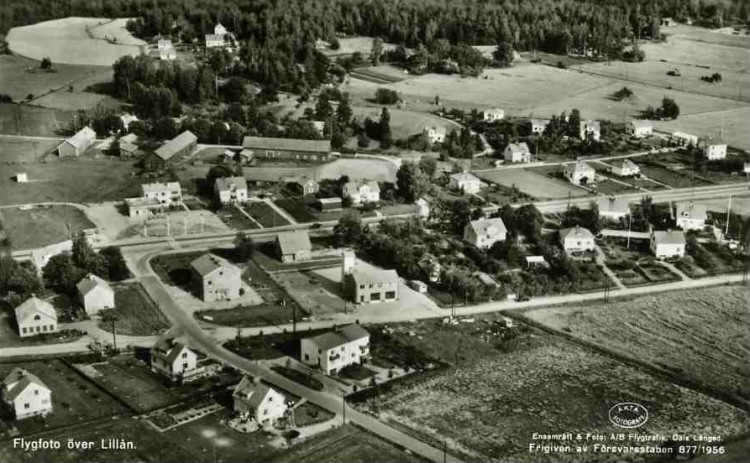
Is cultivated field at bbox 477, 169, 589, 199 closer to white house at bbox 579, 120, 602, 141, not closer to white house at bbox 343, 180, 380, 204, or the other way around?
white house at bbox 343, 180, 380, 204

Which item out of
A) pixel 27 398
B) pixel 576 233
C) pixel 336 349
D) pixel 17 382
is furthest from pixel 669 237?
pixel 17 382

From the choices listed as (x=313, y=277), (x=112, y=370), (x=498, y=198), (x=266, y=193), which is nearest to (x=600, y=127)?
(x=498, y=198)

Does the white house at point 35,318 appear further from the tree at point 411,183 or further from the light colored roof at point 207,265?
the tree at point 411,183

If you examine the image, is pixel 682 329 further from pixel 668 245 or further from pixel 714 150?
pixel 714 150

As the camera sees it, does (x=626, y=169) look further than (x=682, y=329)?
Yes

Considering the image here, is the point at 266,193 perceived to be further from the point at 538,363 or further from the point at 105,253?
the point at 538,363

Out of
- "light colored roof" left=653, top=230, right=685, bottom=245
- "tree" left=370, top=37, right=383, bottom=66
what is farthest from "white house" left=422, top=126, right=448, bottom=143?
"tree" left=370, top=37, right=383, bottom=66

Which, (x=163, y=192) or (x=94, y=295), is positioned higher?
(x=163, y=192)
